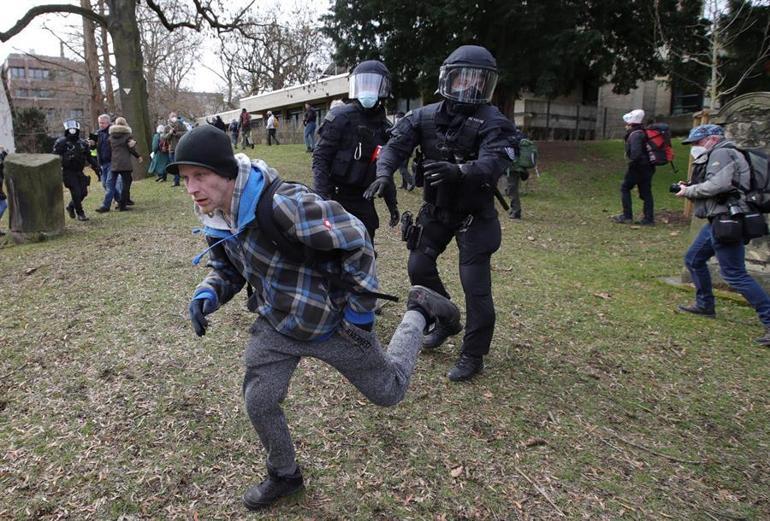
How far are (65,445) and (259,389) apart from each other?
1584mm

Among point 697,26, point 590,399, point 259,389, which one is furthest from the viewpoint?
point 697,26

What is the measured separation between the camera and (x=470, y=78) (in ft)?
11.8

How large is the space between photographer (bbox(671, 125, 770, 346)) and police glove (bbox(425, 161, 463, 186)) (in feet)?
9.60

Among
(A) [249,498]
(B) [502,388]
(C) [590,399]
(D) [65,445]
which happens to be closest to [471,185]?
(B) [502,388]

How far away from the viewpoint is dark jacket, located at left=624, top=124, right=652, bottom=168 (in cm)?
1021

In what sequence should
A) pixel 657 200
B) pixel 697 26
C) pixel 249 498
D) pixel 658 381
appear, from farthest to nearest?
pixel 697 26 → pixel 657 200 → pixel 658 381 → pixel 249 498

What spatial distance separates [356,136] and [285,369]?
265 cm

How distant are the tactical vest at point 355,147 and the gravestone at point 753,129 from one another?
4168 millimetres

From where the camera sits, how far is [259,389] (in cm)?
241

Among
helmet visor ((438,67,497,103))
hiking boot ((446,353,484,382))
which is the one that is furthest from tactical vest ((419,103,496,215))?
hiking boot ((446,353,484,382))

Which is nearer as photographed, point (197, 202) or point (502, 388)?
point (197, 202)

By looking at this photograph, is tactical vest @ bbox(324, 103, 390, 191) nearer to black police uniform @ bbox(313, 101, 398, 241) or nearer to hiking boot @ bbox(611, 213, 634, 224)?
black police uniform @ bbox(313, 101, 398, 241)

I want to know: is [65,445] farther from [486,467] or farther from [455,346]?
[455,346]

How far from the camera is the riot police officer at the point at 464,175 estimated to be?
3545mm
